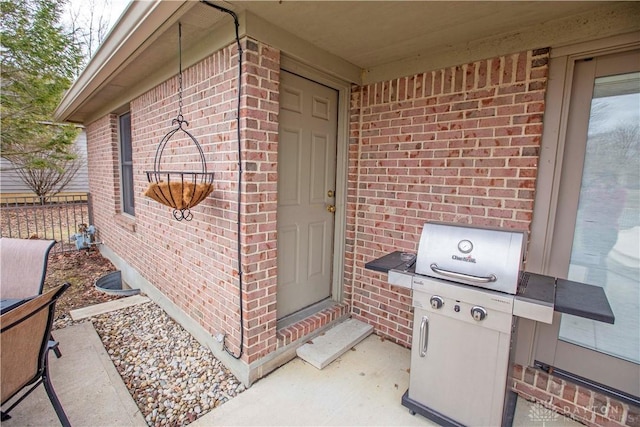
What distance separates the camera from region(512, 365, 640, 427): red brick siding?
1749 mm

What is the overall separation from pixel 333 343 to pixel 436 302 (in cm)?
120

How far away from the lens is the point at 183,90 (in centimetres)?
264

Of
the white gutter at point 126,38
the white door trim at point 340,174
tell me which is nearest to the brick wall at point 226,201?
the white gutter at point 126,38

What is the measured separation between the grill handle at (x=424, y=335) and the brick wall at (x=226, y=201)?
1099 mm

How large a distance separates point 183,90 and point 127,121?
2594 millimetres

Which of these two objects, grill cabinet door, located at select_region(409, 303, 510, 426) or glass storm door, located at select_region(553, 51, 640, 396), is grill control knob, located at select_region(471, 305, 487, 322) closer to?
grill cabinet door, located at select_region(409, 303, 510, 426)

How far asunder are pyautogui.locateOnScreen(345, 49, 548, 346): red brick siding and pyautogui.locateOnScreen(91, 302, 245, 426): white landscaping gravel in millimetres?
1455

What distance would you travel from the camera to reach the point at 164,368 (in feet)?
7.75

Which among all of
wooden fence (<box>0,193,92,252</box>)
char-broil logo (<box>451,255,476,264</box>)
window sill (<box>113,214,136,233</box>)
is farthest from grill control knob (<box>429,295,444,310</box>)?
wooden fence (<box>0,193,92,252</box>)

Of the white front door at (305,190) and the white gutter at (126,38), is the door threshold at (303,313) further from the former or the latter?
the white gutter at (126,38)

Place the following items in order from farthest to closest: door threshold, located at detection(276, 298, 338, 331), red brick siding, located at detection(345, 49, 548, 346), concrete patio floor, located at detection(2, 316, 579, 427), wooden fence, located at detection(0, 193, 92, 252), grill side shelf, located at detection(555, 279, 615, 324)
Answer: wooden fence, located at detection(0, 193, 92, 252)
door threshold, located at detection(276, 298, 338, 331)
red brick siding, located at detection(345, 49, 548, 346)
concrete patio floor, located at detection(2, 316, 579, 427)
grill side shelf, located at detection(555, 279, 615, 324)


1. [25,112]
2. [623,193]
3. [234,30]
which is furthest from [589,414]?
[25,112]

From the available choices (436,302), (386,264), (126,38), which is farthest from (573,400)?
(126,38)

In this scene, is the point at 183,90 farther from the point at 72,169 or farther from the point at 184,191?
the point at 72,169
